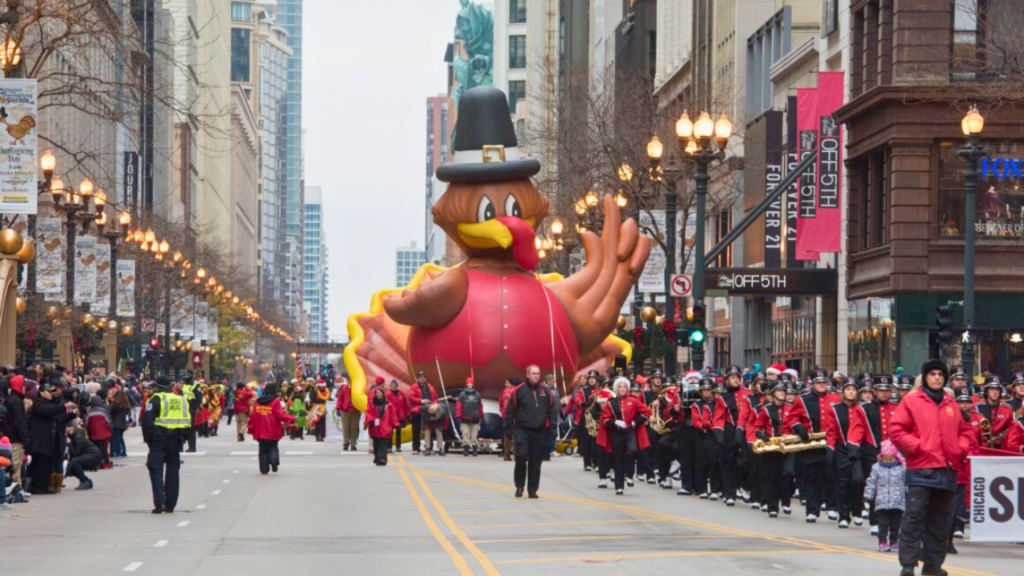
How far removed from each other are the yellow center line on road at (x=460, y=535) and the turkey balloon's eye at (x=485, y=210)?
1311 cm

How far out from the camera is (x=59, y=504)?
25.8 metres

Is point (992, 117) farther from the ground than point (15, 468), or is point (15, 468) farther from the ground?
point (992, 117)

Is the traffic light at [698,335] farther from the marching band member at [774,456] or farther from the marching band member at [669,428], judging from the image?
the marching band member at [774,456]

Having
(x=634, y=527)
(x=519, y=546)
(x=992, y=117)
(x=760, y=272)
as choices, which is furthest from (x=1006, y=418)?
(x=760, y=272)

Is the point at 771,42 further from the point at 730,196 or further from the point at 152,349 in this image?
the point at 152,349

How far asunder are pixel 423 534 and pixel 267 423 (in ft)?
40.4

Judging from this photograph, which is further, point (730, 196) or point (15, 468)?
point (730, 196)

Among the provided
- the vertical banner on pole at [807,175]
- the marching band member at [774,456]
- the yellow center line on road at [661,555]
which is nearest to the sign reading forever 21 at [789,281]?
the vertical banner on pole at [807,175]

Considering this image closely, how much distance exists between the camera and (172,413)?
23.8m

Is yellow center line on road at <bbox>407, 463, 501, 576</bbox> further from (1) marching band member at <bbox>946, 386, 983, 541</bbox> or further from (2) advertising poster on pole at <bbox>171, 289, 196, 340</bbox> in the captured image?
(2) advertising poster on pole at <bbox>171, 289, 196, 340</bbox>

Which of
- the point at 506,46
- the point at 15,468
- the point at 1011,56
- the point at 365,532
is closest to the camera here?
→ the point at 365,532

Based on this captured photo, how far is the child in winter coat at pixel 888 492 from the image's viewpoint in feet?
60.5

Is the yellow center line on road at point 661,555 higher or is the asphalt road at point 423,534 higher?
the yellow center line on road at point 661,555

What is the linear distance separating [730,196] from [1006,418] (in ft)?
128
